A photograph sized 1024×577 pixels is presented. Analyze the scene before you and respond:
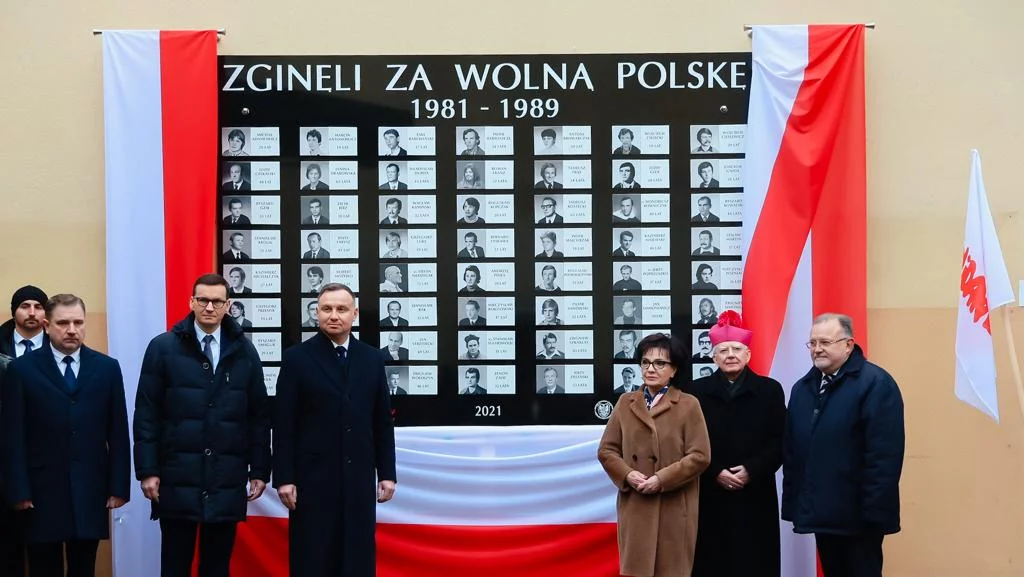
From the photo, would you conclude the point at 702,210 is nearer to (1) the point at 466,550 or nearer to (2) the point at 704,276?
(2) the point at 704,276

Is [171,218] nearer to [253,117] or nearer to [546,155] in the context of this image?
[253,117]

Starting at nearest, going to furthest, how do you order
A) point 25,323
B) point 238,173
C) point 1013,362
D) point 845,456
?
point 845,456 < point 25,323 < point 1013,362 < point 238,173

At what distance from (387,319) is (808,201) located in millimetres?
2289

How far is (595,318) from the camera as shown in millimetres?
5797

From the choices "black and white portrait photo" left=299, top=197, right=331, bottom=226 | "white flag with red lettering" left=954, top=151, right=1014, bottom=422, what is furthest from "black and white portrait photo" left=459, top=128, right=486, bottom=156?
"white flag with red lettering" left=954, top=151, right=1014, bottom=422

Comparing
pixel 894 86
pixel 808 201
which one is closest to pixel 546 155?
pixel 808 201

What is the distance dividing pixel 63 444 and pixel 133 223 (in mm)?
1389

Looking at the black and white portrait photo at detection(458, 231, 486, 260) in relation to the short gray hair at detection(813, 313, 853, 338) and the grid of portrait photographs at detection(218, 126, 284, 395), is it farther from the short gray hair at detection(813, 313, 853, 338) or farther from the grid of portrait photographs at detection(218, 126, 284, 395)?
the short gray hair at detection(813, 313, 853, 338)

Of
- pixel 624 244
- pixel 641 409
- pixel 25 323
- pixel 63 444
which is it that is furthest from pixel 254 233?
pixel 641 409

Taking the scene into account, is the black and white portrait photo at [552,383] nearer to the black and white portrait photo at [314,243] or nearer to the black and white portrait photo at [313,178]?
the black and white portrait photo at [314,243]

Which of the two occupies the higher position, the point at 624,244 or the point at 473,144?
the point at 473,144

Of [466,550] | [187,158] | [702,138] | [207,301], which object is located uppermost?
[702,138]

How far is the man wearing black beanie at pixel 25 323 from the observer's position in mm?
5105

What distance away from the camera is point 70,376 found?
4777 mm
